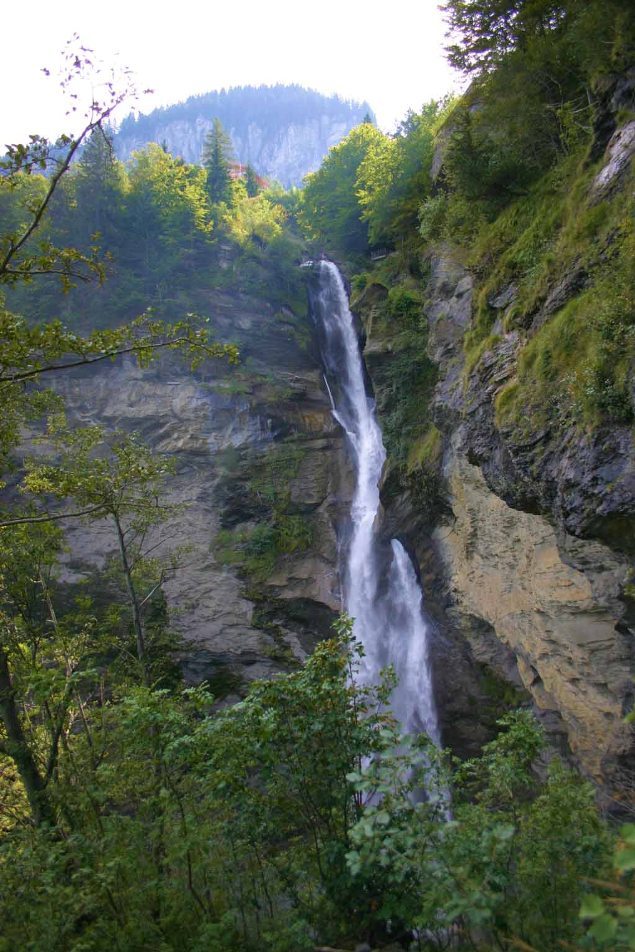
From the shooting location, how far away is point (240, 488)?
2011 cm

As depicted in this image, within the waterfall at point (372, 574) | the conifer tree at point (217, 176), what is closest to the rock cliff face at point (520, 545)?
the waterfall at point (372, 574)

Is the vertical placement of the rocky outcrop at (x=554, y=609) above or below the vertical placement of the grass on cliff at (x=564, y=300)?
below

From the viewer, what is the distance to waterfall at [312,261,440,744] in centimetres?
1533

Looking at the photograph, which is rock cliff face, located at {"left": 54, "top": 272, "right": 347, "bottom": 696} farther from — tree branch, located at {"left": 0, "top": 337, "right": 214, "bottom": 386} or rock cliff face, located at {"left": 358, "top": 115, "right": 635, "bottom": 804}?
A: tree branch, located at {"left": 0, "top": 337, "right": 214, "bottom": 386}

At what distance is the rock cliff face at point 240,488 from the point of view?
17.5 metres

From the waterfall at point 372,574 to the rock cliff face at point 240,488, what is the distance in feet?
2.36

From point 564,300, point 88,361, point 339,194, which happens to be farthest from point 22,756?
point 339,194

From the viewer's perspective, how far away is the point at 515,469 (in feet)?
28.9

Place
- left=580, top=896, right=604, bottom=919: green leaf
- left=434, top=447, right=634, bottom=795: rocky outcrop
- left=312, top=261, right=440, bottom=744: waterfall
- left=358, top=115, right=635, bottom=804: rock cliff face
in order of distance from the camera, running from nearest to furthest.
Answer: left=580, top=896, right=604, bottom=919: green leaf → left=358, top=115, right=635, bottom=804: rock cliff face → left=434, top=447, right=634, bottom=795: rocky outcrop → left=312, top=261, right=440, bottom=744: waterfall

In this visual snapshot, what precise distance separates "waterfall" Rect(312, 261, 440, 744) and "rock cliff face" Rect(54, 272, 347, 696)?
28.3 inches

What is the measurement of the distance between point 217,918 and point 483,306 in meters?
10.8

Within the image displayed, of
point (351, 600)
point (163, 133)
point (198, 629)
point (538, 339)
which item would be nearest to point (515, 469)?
point (538, 339)

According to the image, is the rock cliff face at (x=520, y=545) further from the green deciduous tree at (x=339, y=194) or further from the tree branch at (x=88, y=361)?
the green deciduous tree at (x=339, y=194)

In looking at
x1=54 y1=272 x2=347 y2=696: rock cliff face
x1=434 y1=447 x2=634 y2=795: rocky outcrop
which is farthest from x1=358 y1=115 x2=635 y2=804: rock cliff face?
x1=54 y1=272 x2=347 y2=696: rock cliff face
